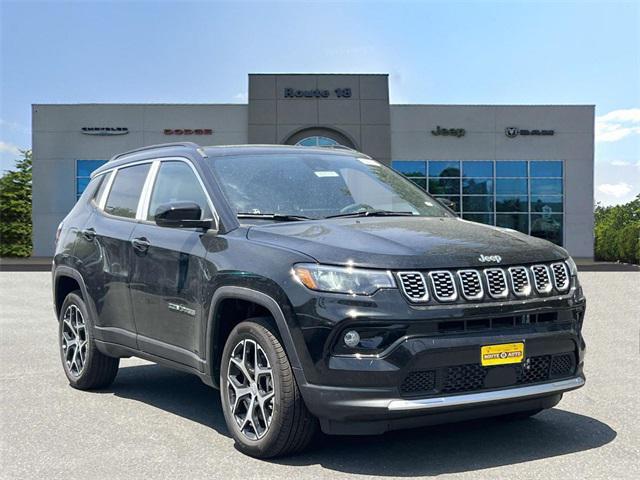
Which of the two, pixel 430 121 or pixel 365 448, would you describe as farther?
pixel 430 121

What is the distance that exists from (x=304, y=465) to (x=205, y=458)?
24.4 inches

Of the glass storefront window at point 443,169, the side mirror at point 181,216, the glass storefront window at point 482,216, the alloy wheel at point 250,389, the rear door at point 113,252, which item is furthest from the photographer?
the glass storefront window at point 482,216

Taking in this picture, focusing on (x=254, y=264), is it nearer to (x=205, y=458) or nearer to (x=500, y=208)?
(x=205, y=458)

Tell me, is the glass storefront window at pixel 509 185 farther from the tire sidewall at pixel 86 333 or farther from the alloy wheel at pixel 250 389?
the alloy wheel at pixel 250 389

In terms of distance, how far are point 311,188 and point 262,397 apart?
5.16 feet

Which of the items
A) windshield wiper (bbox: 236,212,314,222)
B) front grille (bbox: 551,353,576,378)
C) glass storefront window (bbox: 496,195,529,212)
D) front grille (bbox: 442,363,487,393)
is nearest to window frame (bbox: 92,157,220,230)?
windshield wiper (bbox: 236,212,314,222)

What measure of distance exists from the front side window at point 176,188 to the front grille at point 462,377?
6.13 ft

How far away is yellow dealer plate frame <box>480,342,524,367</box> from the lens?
462cm

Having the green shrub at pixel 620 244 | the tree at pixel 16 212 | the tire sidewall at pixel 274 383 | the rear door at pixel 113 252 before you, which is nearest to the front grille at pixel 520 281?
the tire sidewall at pixel 274 383

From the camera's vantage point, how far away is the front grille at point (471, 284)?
4602 millimetres

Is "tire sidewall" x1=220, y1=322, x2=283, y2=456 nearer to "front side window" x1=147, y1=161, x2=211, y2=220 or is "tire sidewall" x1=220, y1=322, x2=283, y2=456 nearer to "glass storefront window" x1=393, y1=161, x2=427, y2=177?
"front side window" x1=147, y1=161, x2=211, y2=220

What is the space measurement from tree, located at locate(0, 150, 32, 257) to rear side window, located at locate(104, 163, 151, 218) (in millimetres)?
42745

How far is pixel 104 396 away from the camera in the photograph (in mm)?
7125

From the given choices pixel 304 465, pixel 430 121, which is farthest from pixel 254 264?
pixel 430 121
